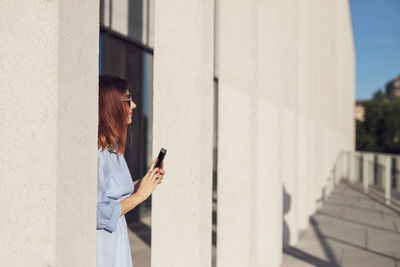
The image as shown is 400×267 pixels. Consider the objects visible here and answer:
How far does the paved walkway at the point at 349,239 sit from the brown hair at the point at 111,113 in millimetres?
4613

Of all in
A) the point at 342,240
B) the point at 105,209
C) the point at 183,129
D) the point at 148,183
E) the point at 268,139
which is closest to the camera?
the point at 105,209

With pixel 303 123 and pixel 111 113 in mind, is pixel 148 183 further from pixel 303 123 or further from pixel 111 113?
pixel 303 123

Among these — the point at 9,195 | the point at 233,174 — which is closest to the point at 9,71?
the point at 9,195

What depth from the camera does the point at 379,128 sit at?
66562 millimetres

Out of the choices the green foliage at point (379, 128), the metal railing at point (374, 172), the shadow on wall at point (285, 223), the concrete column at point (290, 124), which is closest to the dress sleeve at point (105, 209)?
the concrete column at point (290, 124)

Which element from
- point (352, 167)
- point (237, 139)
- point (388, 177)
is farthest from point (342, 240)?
point (352, 167)

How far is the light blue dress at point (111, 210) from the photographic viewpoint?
7.82 feet

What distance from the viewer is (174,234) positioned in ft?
11.1

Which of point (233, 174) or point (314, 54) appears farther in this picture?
point (314, 54)

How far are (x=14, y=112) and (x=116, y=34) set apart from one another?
721 centimetres

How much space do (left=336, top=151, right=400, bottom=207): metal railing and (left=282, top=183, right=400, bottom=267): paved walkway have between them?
811 millimetres

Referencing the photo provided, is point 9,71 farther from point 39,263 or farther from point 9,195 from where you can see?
point 39,263

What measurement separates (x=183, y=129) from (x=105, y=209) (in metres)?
1.18

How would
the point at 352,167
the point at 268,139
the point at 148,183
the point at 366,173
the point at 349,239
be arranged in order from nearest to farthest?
the point at 148,183, the point at 268,139, the point at 349,239, the point at 366,173, the point at 352,167
